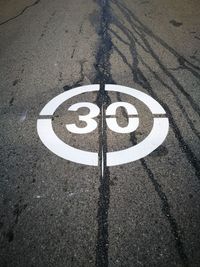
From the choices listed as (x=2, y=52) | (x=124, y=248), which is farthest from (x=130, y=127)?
(x=2, y=52)

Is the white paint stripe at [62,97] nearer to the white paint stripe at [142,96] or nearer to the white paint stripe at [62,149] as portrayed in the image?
the white paint stripe at [142,96]

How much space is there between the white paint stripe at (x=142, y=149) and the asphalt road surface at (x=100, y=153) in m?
0.02

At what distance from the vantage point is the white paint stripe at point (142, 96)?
476 centimetres

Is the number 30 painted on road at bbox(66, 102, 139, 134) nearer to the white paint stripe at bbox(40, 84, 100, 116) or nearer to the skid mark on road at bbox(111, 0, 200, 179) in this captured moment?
the white paint stripe at bbox(40, 84, 100, 116)

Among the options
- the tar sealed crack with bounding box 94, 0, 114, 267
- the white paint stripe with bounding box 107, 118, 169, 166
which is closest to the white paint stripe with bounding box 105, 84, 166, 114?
the tar sealed crack with bounding box 94, 0, 114, 267

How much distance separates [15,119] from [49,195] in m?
1.70

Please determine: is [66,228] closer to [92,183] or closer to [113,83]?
[92,183]

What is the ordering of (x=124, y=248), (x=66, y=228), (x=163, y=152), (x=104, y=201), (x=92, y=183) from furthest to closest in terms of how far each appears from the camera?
1. (x=163, y=152)
2. (x=92, y=183)
3. (x=104, y=201)
4. (x=66, y=228)
5. (x=124, y=248)

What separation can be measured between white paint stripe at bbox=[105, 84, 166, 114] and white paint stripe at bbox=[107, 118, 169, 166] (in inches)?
15.6

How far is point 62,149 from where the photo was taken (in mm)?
4098

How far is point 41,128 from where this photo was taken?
14.7 feet

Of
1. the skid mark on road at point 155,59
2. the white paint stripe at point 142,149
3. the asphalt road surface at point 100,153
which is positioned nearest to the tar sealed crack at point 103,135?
the asphalt road surface at point 100,153

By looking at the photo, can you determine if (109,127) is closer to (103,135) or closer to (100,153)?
(103,135)

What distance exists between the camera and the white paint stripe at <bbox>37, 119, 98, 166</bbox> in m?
3.93
